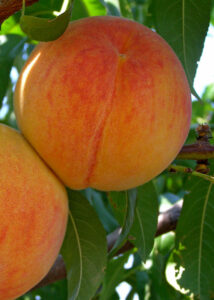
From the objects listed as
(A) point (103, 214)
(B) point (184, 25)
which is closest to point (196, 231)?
(A) point (103, 214)

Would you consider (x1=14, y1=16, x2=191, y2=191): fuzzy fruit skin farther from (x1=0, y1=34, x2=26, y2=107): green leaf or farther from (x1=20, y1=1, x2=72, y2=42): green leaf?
(x1=0, y1=34, x2=26, y2=107): green leaf

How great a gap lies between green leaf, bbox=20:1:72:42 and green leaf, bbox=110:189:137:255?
509 millimetres

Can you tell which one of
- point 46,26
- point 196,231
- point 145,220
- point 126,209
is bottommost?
point 196,231

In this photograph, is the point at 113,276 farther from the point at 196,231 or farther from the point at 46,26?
the point at 46,26

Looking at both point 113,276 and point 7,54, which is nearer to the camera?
point 7,54

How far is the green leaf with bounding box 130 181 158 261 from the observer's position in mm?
1518

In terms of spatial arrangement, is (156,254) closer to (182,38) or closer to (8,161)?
(182,38)

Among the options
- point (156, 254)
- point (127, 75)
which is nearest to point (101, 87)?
point (127, 75)

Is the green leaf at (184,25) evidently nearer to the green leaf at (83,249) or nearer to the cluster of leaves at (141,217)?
the cluster of leaves at (141,217)

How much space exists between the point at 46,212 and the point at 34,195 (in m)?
0.05

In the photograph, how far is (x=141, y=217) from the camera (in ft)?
5.19

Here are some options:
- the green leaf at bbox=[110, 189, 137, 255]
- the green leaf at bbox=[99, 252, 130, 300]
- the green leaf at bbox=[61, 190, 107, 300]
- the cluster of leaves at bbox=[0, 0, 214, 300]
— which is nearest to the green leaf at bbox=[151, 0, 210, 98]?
the cluster of leaves at bbox=[0, 0, 214, 300]

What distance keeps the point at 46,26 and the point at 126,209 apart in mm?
543

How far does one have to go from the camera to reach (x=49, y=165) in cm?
119
